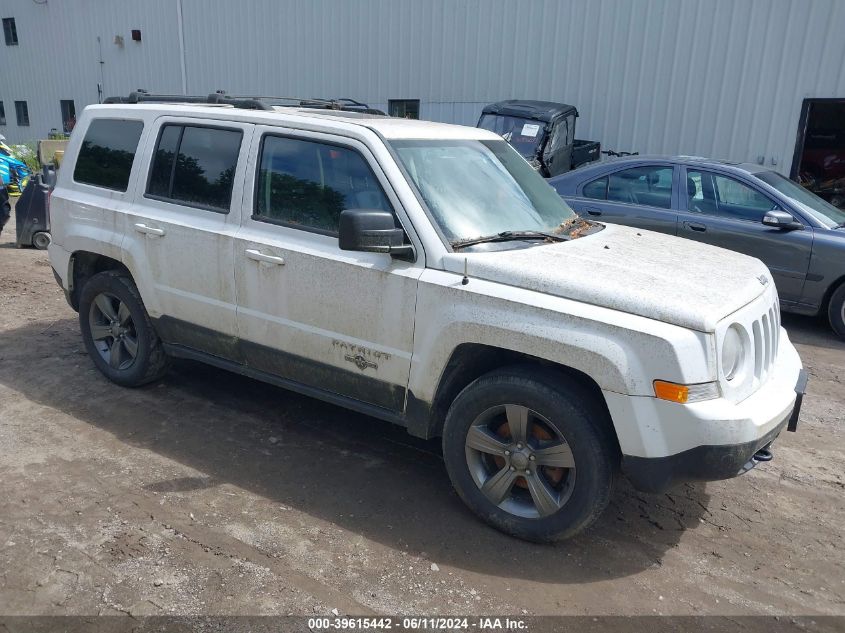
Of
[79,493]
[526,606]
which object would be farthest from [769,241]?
[79,493]

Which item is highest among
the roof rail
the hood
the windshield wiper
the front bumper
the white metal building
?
the white metal building

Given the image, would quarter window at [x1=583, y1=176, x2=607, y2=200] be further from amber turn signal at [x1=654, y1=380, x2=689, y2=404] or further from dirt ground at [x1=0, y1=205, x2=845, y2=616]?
amber turn signal at [x1=654, y1=380, x2=689, y2=404]

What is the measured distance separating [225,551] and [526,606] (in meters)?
1.43

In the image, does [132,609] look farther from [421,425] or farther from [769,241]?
[769,241]

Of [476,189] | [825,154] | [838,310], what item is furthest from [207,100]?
[825,154]

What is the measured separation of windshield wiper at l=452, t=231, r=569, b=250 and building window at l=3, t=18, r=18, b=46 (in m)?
27.4

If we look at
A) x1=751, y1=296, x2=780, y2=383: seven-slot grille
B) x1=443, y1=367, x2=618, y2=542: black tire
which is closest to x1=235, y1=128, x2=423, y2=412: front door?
x1=443, y1=367, x2=618, y2=542: black tire

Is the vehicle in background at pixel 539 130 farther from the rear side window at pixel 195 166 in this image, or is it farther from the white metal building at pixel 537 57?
the rear side window at pixel 195 166

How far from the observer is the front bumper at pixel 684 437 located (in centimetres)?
290

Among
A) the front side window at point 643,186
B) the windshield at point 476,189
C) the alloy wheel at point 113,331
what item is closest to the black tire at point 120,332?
the alloy wheel at point 113,331

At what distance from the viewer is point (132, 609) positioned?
2881 mm

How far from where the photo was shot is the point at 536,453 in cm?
329

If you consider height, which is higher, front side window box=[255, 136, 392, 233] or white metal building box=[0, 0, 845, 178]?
white metal building box=[0, 0, 845, 178]

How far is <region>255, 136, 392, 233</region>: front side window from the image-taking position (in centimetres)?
373
